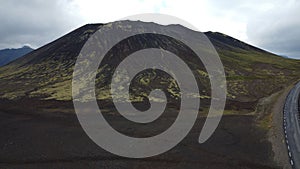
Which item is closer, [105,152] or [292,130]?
[105,152]

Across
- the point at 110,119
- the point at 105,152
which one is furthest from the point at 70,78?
the point at 105,152

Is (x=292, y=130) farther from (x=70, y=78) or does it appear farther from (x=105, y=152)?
(x=70, y=78)

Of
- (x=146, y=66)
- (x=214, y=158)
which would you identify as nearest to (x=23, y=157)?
(x=214, y=158)

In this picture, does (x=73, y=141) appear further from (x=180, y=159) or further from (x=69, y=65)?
(x=69, y=65)

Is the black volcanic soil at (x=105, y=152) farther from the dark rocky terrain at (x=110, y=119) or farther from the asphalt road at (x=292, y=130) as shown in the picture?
the asphalt road at (x=292, y=130)

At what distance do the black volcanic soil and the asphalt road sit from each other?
8.65 ft

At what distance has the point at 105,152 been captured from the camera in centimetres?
4025

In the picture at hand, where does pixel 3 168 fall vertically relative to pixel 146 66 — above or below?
below

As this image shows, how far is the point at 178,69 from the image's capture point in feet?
406

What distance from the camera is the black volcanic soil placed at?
35562 millimetres

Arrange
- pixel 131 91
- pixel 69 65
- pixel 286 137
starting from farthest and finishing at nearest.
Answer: pixel 69 65, pixel 131 91, pixel 286 137

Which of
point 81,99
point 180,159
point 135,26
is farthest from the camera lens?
point 135,26

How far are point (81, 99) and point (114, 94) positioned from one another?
36.0ft

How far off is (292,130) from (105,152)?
31134 mm
